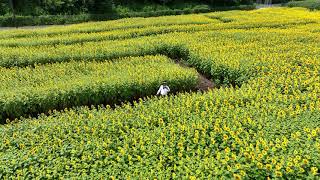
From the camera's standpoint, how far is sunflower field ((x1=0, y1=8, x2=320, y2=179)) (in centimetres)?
409

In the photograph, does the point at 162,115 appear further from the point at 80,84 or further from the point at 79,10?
the point at 79,10

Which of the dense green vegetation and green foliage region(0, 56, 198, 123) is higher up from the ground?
the dense green vegetation

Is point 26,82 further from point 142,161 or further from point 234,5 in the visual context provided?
point 234,5

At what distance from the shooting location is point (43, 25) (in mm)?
25734

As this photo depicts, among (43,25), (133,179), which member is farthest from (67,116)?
(43,25)

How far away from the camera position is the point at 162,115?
18.4ft

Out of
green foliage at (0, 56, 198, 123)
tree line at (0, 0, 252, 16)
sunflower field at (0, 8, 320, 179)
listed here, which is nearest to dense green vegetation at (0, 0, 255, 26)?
tree line at (0, 0, 252, 16)

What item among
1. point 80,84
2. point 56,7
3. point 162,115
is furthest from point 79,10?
point 162,115

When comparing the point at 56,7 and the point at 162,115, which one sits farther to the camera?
the point at 56,7

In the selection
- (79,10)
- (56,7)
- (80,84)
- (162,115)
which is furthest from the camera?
(79,10)

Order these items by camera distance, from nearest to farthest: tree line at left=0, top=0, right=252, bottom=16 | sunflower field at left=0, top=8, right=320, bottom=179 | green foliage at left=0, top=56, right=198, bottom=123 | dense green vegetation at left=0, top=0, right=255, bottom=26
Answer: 1. sunflower field at left=0, top=8, right=320, bottom=179
2. green foliage at left=0, top=56, right=198, bottom=123
3. dense green vegetation at left=0, top=0, right=255, bottom=26
4. tree line at left=0, top=0, right=252, bottom=16

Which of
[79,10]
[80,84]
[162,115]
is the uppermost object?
[79,10]

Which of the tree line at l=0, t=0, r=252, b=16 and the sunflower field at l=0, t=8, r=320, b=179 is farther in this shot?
the tree line at l=0, t=0, r=252, b=16

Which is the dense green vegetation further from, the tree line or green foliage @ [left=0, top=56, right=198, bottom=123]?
green foliage @ [left=0, top=56, right=198, bottom=123]
